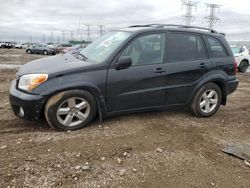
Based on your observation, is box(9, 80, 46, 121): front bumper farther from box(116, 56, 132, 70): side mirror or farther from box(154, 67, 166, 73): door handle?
box(154, 67, 166, 73): door handle

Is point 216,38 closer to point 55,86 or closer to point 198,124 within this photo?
point 198,124

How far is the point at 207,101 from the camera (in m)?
5.16

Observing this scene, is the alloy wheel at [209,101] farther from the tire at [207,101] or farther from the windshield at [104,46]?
the windshield at [104,46]

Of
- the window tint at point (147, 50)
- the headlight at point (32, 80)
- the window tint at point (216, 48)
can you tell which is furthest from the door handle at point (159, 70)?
the headlight at point (32, 80)

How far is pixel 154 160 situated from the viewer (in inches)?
132

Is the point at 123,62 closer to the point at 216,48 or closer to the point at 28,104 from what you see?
the point at 28,104

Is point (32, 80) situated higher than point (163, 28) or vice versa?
point (163, 28)

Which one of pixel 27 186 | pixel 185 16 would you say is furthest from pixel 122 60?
pixel 185 16

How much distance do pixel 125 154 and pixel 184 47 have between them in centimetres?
252

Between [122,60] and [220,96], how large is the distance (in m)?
2.42

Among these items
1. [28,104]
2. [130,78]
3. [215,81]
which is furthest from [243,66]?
[28,104]

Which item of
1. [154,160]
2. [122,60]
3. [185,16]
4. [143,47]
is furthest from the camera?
[185,16]

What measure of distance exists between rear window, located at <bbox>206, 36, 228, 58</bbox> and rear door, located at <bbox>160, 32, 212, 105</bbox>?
17cm

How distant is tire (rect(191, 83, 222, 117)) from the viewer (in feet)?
16.4
